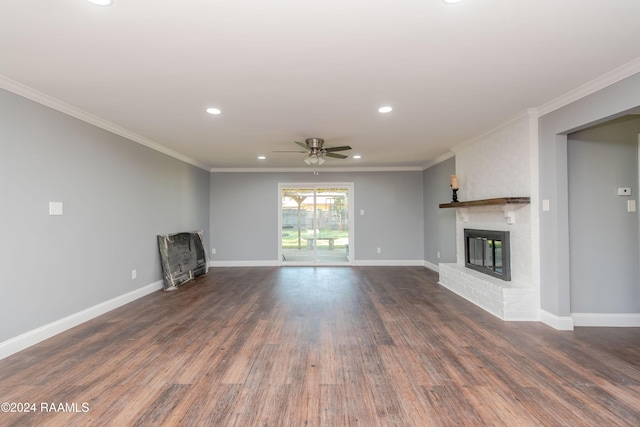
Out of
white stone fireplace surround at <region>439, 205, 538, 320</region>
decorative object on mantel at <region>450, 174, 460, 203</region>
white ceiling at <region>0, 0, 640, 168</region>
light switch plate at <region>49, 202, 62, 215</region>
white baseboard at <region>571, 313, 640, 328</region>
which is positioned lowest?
white baseboard at <region>571, 313, 640, 328</region>

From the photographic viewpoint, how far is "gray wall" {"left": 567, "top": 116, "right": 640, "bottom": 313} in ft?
10.7

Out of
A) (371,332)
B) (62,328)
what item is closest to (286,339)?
(371,332)

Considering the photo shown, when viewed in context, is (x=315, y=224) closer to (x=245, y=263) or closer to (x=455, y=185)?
(x=245, y=263)

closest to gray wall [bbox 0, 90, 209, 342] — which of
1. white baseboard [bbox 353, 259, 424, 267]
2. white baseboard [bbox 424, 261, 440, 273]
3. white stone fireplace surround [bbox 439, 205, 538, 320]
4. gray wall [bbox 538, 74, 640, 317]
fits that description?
white baseboard [bbox 353, 259, 424, 267]

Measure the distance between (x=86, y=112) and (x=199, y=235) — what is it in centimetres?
344

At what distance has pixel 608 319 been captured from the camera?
3287 mm

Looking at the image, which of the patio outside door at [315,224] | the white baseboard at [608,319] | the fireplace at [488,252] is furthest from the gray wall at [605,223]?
the patio outside door at [315,224]

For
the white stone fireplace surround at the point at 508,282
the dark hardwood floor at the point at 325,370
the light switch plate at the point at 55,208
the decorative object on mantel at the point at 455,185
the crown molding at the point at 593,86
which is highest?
the crown molding at the point at 593,86

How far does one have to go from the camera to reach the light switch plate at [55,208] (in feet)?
10.1

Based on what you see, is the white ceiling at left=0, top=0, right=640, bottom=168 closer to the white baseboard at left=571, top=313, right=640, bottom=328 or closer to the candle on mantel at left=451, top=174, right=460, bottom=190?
the candle on mantel at left=451, top=174, right=460, bottom=190

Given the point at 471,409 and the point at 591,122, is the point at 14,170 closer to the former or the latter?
the point at 471,409

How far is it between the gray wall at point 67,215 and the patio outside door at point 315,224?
307 centimetres

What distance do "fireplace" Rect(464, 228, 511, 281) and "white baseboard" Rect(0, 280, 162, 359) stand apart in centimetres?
501

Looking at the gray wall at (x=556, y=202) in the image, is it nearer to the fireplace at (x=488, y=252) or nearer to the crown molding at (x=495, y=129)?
the crown molding at (x=495, y=129)
